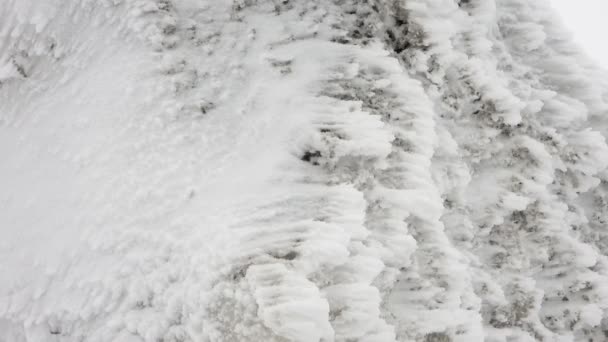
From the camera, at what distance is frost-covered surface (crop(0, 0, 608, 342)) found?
133 centimetres

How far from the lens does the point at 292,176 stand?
1.44 meters

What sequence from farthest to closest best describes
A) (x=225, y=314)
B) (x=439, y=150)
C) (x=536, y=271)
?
(x=536, y=271)
(x=439, y=150)
(x=225, y=314)

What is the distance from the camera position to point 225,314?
1.25 metres

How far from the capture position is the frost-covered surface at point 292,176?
4.37 feet

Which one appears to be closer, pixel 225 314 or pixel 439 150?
pixel 225 314

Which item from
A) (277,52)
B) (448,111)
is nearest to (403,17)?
(448,111)

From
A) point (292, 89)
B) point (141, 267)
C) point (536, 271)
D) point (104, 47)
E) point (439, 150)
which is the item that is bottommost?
point (536, 271)

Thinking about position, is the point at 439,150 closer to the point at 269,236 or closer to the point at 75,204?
the point at 269,236

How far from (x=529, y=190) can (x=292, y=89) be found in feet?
2.87

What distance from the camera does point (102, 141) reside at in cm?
158

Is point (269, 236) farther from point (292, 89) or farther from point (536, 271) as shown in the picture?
point (536, 271)

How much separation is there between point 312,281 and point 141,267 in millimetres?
468

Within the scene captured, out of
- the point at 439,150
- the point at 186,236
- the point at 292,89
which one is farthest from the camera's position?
the point at 439,150

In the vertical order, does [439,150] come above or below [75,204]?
below
